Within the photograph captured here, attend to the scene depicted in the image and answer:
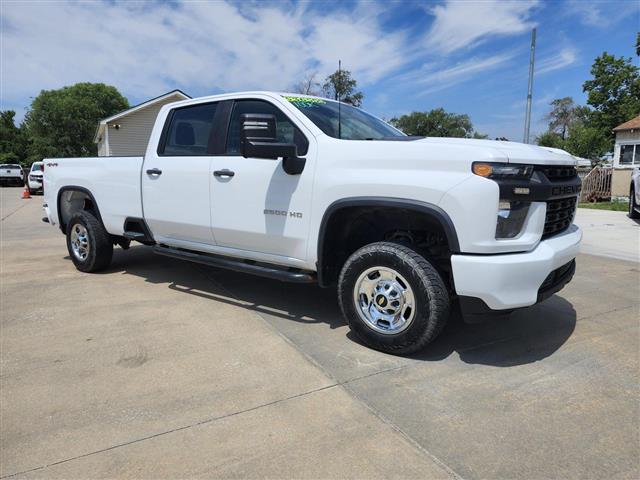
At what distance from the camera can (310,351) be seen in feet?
11.9

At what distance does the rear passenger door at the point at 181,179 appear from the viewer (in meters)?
4.59

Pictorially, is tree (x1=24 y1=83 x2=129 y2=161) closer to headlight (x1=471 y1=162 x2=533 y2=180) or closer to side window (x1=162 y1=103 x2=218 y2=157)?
side window (x1=162 y1=103 x2=218 y2=157)

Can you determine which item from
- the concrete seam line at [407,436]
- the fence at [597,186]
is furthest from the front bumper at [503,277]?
the fence at [597,186]

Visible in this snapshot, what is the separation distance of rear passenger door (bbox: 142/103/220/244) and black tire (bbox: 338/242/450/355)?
1.70 m

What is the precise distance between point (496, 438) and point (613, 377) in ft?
4.11

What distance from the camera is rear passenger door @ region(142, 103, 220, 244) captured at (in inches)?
181

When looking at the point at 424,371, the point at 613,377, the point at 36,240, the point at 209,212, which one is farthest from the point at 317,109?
the point at 36,240

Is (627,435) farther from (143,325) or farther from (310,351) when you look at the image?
(143,325)

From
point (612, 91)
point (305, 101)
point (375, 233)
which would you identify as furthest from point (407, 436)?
point (612, 91)

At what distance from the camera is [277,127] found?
4.19 m

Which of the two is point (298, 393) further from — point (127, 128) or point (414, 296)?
point (127, 128)

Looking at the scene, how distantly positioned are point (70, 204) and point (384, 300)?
5.04 meters

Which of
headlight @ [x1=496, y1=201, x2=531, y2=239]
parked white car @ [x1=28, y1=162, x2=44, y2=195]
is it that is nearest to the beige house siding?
parked white car @ [x1=28, y1=162, x2=44, y2=195]

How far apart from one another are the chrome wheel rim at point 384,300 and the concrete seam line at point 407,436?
1.92ft
